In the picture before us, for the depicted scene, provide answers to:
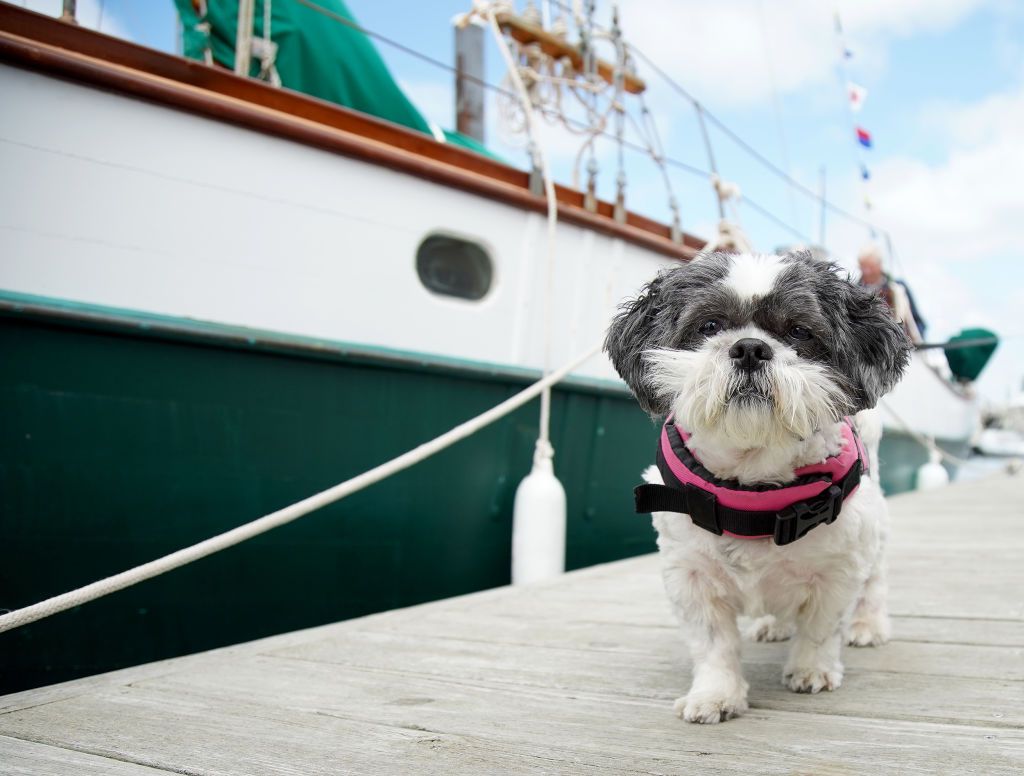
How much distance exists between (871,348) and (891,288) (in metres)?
6.68

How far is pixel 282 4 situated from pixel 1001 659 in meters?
4.59

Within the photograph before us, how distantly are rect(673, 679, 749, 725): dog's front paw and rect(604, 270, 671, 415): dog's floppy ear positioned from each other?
551 mm

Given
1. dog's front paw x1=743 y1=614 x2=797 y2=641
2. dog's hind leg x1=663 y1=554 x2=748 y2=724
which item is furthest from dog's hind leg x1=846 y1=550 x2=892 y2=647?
dog's hind leg x1=663 y1=554 x2=748 y2=724

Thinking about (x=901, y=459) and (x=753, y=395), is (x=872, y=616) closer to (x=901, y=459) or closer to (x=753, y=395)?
(x=753, y=395)

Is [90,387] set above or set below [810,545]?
above

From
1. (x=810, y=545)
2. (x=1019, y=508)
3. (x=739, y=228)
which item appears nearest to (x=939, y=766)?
(x=810, y=545)

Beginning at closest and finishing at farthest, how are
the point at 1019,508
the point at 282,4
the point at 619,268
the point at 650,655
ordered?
1. the point at 650,655
2. the point at 282,4
3. the point at 619,268
4. the point at 1019,508

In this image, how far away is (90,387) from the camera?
10.3 ft

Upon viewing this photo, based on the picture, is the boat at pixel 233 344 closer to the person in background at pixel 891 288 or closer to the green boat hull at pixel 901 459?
the person in background at pixel 891 288

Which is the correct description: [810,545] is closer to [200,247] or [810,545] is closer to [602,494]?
[200,247]

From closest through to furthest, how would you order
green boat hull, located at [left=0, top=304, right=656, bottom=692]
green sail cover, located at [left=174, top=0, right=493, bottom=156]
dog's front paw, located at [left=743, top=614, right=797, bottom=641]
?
dog's front paw, located at [left=743, top=614, right=797, bottom=641], green boat hull, located at [left=0, top=304, right=656, bottom=692], green sail cover, located at [left=174, top=0, right=493, bottom=156]

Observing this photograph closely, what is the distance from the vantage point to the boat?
311cm

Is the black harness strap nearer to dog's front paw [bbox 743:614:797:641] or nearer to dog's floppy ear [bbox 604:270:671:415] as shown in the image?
dog's floppy ear [bbox 604:270:671:415]

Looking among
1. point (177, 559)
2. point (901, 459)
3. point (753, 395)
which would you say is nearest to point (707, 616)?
point (753, 395)
